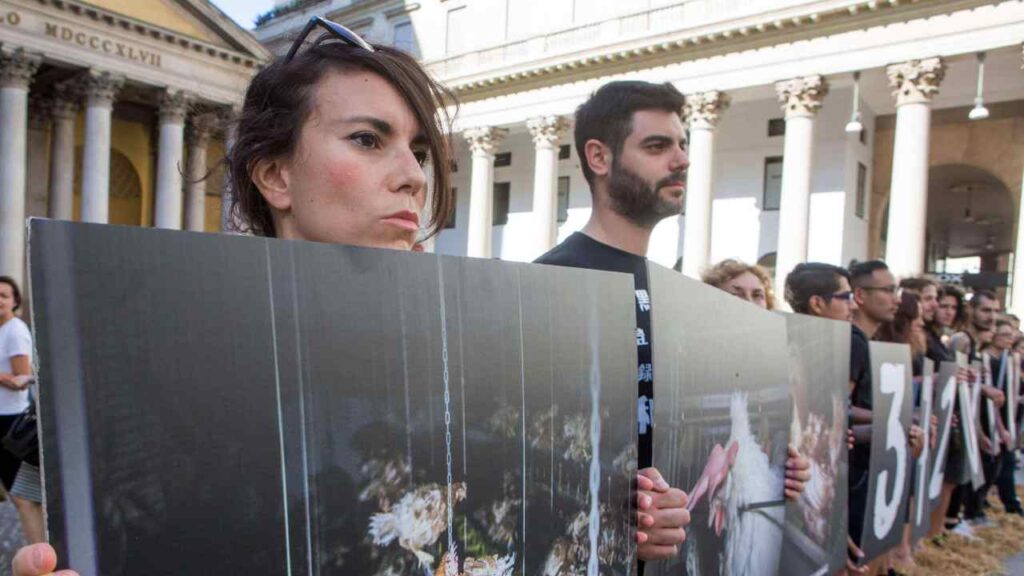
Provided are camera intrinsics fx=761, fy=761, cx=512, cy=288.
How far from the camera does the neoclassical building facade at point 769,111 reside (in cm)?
1867

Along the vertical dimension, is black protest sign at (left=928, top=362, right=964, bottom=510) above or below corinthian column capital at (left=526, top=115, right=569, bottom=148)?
below

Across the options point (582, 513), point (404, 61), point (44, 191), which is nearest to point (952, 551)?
point (582, 513)

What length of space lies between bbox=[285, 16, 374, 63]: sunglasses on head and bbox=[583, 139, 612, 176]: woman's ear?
116 cm

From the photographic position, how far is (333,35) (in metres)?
1.40

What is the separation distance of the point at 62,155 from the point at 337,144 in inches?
1091

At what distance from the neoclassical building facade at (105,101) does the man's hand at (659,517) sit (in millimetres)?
20929

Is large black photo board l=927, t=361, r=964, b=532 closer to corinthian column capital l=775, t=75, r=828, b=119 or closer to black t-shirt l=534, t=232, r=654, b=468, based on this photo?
black t-shirt l=534, t=232, r=654, b=468

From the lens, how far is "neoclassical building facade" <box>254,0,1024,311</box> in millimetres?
18672

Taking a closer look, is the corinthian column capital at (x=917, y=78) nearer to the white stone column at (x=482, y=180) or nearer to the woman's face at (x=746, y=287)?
the white stone column at (x=482, y=180)

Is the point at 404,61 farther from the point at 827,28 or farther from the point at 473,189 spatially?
the point at 473,189

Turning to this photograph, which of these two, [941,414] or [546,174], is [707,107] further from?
[941,414]

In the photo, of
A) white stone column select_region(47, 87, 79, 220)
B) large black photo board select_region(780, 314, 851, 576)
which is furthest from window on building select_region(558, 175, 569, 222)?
large black photo board select_region(780, 314, 851, 576)

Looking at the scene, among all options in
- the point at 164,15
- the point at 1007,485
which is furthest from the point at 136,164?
the point at 1007,485

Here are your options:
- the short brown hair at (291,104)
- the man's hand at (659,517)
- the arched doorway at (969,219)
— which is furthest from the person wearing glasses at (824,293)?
the arched doorway at (969,219)
